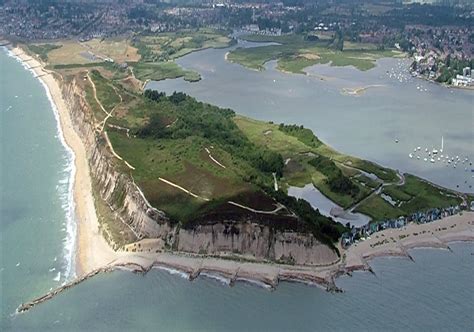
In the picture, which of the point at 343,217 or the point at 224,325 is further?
the point at 343,217

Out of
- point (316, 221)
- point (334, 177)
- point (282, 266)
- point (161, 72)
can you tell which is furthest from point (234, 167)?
point (161, 72)

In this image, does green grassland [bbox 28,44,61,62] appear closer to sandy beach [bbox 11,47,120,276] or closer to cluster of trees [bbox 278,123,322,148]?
sandy beach [bbox 11,47,120,276]

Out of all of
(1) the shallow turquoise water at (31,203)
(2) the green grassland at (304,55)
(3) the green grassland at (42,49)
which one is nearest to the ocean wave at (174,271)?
(1) the shallow turquoise water at (31,203)

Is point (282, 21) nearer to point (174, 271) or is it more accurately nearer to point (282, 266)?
point (282, 266)

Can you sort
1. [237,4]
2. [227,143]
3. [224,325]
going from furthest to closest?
[237,4]
[227,143]
[224,325]

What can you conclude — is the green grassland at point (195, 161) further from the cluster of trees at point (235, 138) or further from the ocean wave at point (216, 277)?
the ocean wave at point (216, 277)

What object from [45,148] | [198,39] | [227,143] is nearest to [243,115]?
[227,143]

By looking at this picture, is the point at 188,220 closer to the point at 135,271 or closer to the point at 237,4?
the point at 135,271
